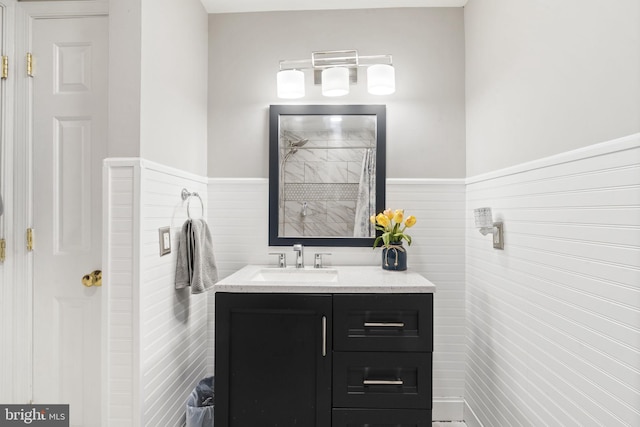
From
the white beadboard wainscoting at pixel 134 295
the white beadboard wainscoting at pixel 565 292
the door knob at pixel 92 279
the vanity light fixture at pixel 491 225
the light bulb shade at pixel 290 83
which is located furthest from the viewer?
the light bulb shade at pixel 290 83

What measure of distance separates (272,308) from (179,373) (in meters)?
0.64

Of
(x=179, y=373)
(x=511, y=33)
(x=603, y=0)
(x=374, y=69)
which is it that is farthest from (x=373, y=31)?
(x=179, y=373)

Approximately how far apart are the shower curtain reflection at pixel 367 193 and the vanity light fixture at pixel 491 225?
61cm

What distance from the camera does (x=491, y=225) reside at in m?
1.63

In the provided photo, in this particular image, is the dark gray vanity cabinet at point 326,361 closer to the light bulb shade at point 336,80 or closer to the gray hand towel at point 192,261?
the gray hand towel at point 192,261

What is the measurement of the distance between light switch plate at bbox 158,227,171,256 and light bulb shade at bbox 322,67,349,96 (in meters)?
1.12

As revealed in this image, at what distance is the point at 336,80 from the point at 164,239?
1.20 metres

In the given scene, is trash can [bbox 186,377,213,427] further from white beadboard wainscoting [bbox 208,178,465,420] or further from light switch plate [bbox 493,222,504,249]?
light switch plate [bbox 493,222,504,249]

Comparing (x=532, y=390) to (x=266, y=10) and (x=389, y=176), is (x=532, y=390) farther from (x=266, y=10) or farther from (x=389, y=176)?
(x=266, y=10)

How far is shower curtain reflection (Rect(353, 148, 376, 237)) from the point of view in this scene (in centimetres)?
211

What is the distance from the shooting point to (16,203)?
1.56 metres

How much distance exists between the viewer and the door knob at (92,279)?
4.98 feet

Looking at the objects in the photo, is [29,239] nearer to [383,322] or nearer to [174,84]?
[174,84]

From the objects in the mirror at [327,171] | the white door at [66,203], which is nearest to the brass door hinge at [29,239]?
the white door at [66,203]
